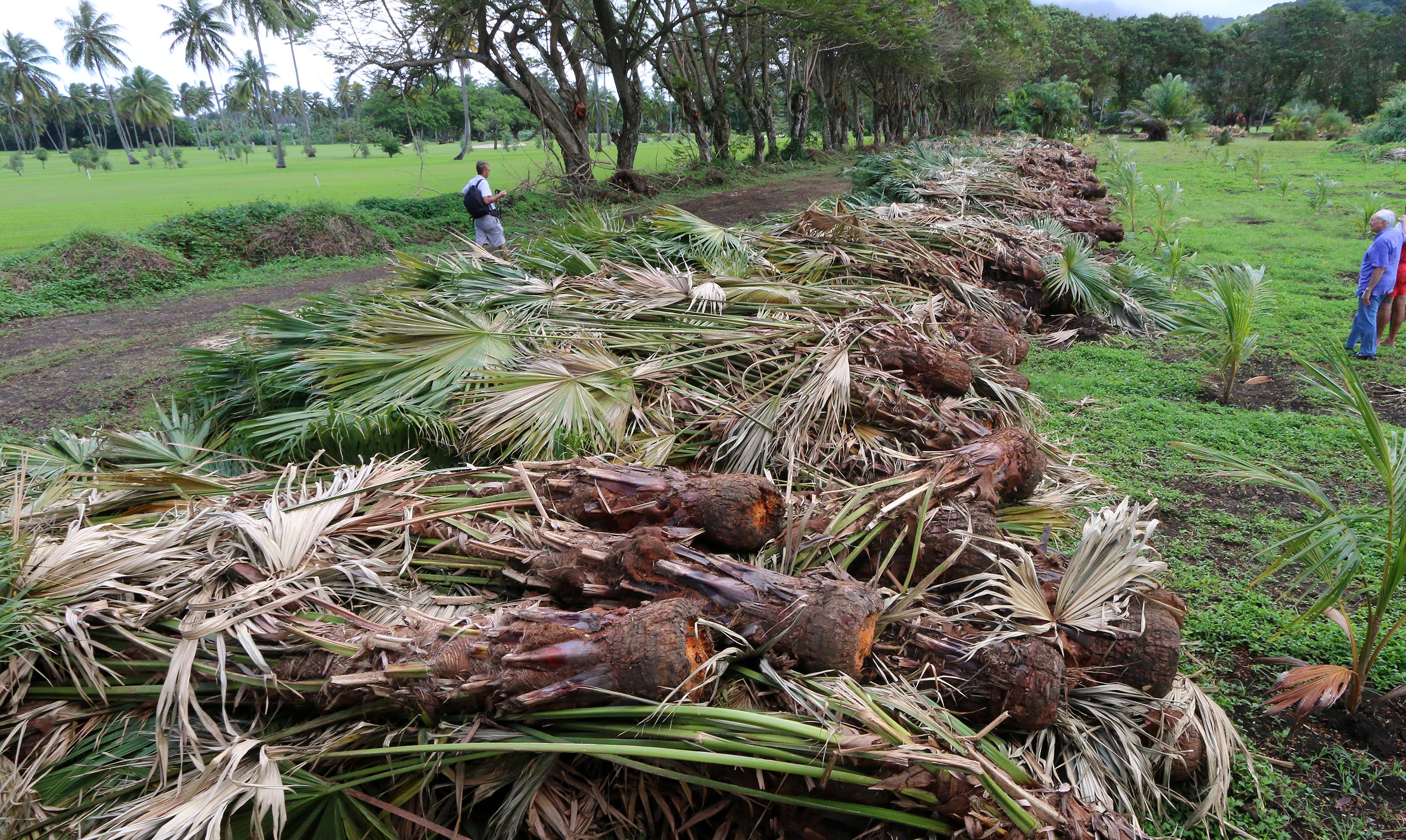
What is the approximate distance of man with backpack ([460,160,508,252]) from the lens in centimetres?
1107

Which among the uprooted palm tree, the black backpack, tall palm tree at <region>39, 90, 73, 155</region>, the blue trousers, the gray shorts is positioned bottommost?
the blue trousers

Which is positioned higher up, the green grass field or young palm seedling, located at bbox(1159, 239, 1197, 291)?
the green grass field

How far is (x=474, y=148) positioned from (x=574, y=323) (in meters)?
59.2

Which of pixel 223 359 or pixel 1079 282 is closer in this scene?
pixel 223 359

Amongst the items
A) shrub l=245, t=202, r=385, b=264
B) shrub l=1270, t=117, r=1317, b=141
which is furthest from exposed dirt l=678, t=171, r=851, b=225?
shrub l=1270, t=117, r=1317, b=141

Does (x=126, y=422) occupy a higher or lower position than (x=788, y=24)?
lower

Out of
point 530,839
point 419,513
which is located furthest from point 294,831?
point 419,513

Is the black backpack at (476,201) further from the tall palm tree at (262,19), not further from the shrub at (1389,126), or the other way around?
the shrub at (1389,126)

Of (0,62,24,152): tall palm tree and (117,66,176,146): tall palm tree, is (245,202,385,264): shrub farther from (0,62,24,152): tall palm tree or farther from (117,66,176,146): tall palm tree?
(117,66,176,146): tall palm tree

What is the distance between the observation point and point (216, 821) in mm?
1786

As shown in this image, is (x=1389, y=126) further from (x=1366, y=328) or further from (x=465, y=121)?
(x=465, y=121)

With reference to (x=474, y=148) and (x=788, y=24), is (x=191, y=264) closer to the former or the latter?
(x=788, y=24)

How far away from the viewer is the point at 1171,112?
42375 millimetres

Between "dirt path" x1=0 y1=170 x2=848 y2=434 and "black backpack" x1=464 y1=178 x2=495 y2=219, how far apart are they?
203 cm
